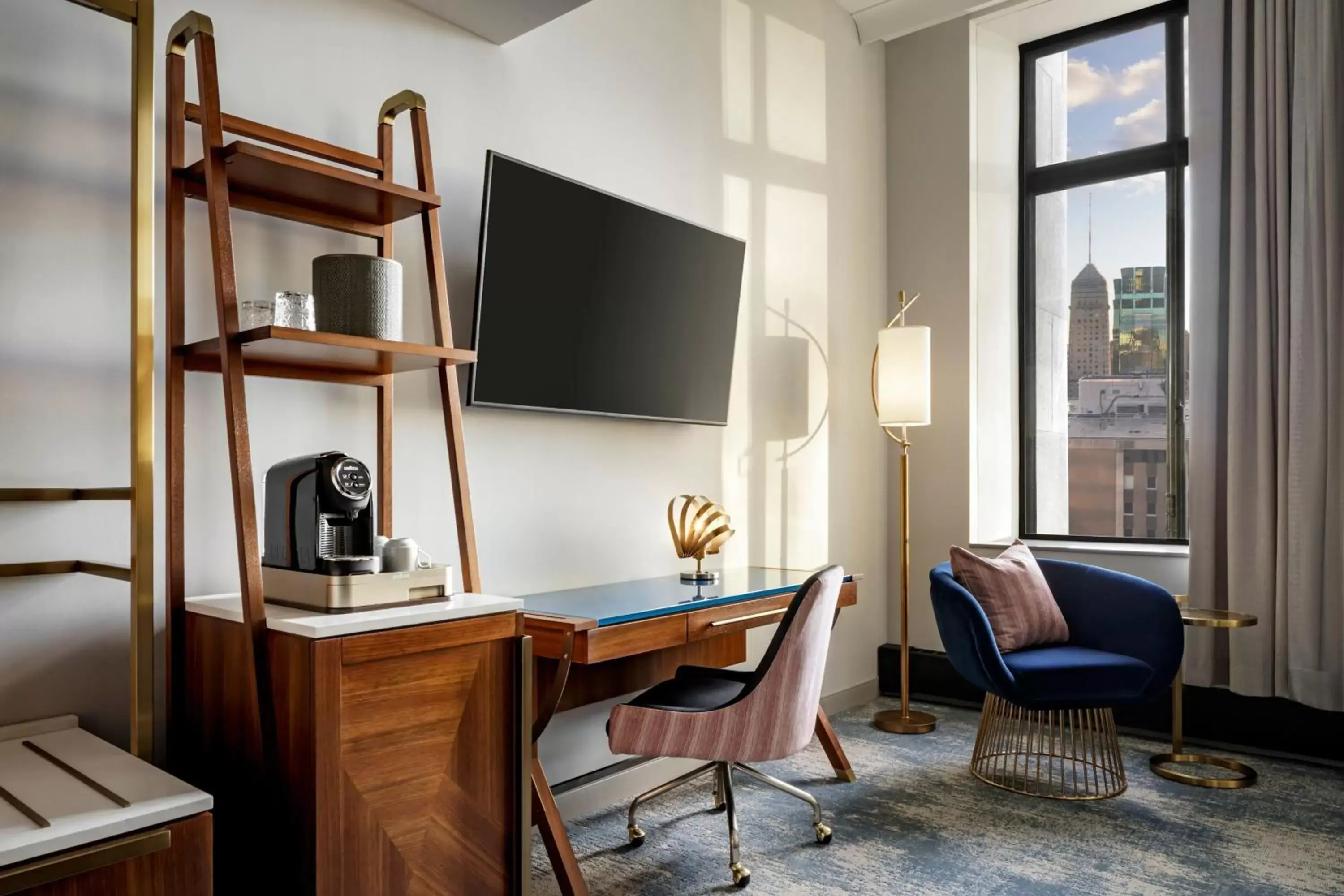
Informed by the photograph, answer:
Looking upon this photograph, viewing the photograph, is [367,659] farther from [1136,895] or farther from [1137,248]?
[1137,248]

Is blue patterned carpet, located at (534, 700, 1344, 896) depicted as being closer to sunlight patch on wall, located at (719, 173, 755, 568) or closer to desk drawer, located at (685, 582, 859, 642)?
desk drawer, located at (685, 582, 859, 642)

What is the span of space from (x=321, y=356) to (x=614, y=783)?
5.76ft

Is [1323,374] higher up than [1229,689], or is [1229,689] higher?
[1323,374]

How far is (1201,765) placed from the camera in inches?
139

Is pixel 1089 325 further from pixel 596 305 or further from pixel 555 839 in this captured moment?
pixel 555 839

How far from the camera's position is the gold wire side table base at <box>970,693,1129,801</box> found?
3.24m

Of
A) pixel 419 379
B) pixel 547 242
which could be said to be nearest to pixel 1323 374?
pixel 547 242

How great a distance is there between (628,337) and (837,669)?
203 cm

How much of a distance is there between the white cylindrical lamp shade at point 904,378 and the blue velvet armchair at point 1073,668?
81 cm

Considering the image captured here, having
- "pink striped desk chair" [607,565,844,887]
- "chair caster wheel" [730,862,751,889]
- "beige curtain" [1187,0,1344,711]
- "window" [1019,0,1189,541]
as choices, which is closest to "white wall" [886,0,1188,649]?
"window" [1019,0,1189,541]

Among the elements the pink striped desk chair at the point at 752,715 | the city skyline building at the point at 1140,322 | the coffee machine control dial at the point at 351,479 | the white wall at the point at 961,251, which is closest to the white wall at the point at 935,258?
the white wall at the point at 961,251

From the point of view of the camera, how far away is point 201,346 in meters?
1.89

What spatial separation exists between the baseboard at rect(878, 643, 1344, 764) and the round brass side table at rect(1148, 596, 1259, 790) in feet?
0.54

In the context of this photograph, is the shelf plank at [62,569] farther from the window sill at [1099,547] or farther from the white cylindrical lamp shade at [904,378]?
the window sill at [1099,547]
